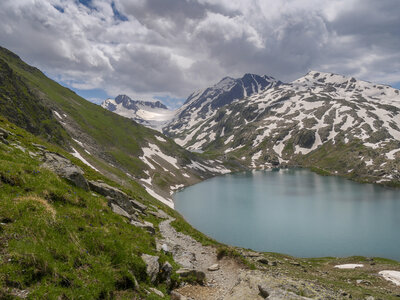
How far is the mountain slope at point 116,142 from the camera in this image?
4252 inches

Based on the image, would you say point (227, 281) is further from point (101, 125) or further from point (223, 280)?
point (101, 125)

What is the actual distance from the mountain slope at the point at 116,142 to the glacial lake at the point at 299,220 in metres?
19.6

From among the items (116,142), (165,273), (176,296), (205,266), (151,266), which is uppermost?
(116,142)

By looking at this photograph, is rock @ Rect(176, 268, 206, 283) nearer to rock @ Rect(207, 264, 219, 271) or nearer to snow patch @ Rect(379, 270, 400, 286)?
rock @ Rect(207, 264, 219, 271)

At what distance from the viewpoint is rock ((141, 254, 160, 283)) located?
12.1 metres

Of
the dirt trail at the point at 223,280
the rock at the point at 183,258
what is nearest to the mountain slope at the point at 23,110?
the rock at the point at 183,258

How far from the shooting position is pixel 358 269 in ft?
136

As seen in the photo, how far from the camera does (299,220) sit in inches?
3110

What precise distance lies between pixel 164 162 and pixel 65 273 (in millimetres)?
142856

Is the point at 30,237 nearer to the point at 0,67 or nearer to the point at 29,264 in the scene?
the point at 29,264

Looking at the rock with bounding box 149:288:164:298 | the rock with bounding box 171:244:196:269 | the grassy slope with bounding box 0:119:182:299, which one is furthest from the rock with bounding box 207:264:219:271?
the rock with bounding box 149:288:164:298

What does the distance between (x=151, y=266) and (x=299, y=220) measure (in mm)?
77738

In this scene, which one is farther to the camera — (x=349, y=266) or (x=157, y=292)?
(x=349, y=266)

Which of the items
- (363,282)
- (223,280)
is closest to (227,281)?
(223,280)
